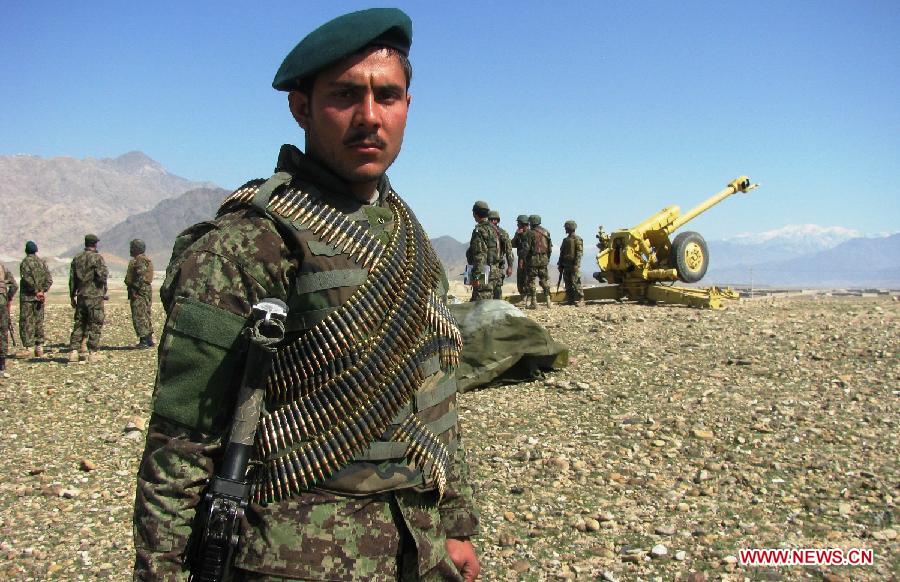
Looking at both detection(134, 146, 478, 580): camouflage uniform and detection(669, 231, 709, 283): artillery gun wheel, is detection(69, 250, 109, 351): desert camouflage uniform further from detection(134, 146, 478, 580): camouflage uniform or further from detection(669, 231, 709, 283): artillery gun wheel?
detection(669, 231, 709, 283): artillery gun wheel

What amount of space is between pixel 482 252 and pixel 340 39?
544 inches

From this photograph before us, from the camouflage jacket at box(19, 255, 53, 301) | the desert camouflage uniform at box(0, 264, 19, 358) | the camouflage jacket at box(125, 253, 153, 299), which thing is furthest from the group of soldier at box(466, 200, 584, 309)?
the desert camouflage uniform at box(0, 264, 19, 358)

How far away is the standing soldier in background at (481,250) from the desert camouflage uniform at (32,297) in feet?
27.0

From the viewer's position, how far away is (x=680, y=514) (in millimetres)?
5059

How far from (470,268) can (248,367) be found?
47.9 feet

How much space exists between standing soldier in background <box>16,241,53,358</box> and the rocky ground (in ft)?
7.76

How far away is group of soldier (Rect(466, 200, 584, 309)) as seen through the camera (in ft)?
51.4

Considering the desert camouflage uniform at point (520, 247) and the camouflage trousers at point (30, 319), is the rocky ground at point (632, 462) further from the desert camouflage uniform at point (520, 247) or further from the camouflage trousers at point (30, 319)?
the desert camouflage uniform at point (520, 247)

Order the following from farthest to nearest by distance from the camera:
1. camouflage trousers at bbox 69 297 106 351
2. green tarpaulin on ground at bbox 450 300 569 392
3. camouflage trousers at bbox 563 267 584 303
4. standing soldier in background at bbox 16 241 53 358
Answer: camouflage trousers at bbox 563 267 584 303, standing soldier in background at bbox 16 241 53 358, camouflage trousers at bbox 69 297 106 351, green tarpaulin on ground at bbox 450 300 569 392

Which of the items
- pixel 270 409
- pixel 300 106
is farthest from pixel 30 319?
pixel 270 409

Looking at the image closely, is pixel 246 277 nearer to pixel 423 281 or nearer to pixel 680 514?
pixel 423 281

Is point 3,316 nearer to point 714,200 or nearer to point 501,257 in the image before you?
point 501,257

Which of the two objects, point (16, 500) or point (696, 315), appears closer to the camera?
→ point (16, 500)

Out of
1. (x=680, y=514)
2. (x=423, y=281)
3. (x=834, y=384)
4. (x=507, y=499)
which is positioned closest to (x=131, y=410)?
(x=507, y=499)
